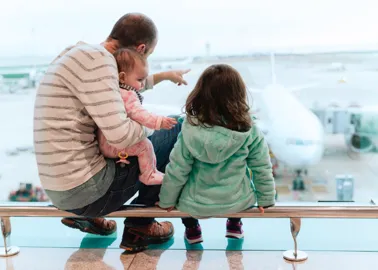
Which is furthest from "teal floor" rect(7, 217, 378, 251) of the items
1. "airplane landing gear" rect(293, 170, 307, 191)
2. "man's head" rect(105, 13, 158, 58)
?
"airplane landing gear" rect(293, 170, 307, 191)

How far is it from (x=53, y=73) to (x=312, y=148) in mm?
6434

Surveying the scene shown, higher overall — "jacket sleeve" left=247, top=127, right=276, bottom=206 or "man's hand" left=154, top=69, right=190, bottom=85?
"man's hand" left=154, top=69, right=190, bottom=85

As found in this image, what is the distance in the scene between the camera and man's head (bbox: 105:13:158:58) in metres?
1.43

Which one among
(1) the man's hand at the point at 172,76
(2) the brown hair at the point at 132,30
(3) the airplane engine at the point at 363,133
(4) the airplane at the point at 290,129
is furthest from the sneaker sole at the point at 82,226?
(4) the airplane at the point at 290,129

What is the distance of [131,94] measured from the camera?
1.37 meters

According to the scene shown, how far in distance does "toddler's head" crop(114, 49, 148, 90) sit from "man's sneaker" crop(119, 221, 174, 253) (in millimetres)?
580

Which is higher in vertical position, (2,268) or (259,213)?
(259,213)

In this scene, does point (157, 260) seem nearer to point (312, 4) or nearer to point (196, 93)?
point (196, 93)

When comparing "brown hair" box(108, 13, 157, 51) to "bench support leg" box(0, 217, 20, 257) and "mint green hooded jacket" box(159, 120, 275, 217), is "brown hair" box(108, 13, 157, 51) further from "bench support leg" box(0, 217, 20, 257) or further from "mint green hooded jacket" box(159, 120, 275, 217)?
"bench support leg" box(0, 217, 20, 257)

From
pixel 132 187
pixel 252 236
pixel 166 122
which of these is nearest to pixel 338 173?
pixel 252 236

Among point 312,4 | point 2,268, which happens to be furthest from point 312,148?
point 2,268

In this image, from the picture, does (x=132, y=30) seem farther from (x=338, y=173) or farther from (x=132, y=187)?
(x=338, y=173)

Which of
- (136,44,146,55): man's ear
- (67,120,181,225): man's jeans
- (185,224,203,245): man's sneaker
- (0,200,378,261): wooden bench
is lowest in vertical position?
(185,224,203,245): man's sneaker

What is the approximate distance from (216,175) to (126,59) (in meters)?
0.47
